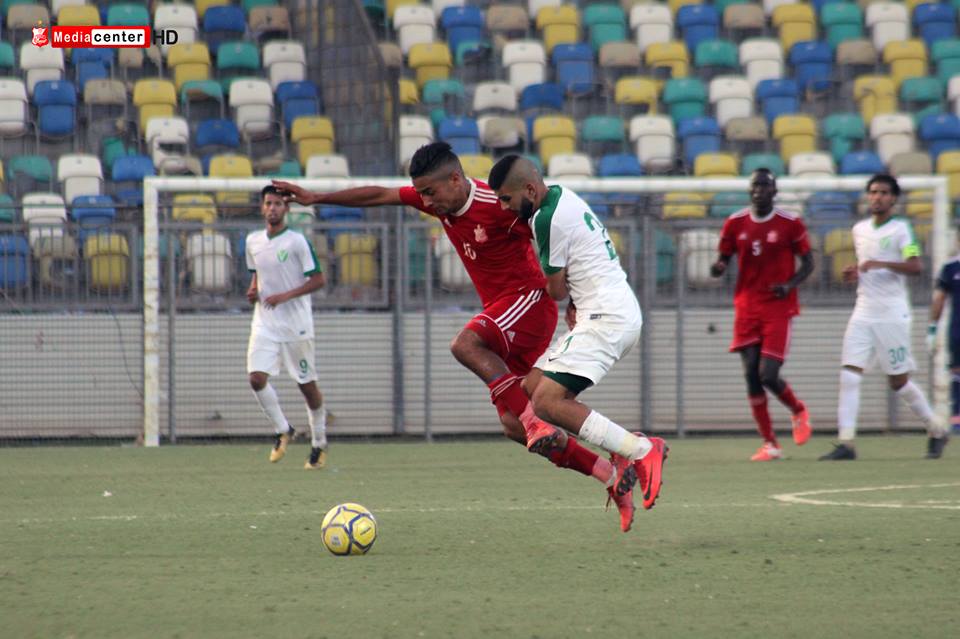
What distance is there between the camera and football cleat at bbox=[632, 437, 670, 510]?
21.3 feet

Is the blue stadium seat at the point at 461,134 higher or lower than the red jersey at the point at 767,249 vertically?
higher

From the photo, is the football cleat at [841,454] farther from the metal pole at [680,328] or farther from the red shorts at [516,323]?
the red shorts at [516,323]

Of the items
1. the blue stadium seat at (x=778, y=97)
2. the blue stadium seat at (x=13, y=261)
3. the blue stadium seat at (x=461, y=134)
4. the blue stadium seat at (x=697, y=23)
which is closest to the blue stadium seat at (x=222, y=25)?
the blue stadium seat at (x=461, y=134)

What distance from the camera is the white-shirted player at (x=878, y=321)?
38.0 ft

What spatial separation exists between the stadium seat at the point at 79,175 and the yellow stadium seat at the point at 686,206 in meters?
6.75

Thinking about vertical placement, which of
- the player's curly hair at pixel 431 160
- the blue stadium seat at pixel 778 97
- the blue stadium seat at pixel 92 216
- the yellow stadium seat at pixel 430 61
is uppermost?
the yellow stadium seat at pixel 430 61

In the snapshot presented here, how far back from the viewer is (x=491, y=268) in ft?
25.1

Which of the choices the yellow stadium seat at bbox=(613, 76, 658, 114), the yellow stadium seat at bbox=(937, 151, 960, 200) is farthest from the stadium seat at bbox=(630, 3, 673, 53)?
the yellow stadium seat at bbox=(937, 151, 960, 200)

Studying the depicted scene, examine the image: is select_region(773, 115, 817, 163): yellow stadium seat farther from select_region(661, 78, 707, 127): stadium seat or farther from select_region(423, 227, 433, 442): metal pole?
select_region(423, 227, 433, 442): metal pole

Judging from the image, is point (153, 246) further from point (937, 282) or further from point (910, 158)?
point (910, 158)

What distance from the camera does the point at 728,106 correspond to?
62.1ft

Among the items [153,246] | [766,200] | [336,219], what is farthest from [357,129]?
[766,200]

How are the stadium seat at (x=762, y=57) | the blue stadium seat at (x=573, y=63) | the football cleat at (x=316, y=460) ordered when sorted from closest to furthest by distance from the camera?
1. the football cleat at (x=316, y=460)
2. the blue stadium seat at (x=573, y=63)
3. the stadium seat at (x=762, y=57)

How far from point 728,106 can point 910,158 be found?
2.63 metres
